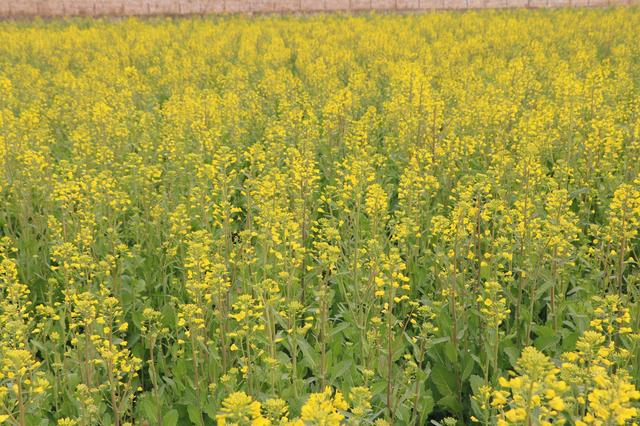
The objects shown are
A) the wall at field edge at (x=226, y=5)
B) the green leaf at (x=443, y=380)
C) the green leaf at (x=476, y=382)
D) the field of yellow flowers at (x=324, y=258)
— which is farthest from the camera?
the wall at field edge at (x=226, y=5)

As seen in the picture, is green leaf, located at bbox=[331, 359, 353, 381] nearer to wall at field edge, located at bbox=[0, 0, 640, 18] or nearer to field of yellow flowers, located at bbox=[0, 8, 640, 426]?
field of yellow flowers, located at bbox=[0, 8, 640, 426]

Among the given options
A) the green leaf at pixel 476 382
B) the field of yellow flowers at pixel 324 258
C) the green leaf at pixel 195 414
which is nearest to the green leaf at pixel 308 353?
the field of yellow flowers at pixel 324 258

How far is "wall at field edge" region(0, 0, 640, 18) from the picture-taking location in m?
25.5

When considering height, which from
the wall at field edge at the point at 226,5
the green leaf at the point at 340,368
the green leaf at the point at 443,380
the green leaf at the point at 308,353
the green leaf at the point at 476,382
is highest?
the wall at field edge at the point at 226,5

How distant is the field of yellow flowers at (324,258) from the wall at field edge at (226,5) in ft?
51.9

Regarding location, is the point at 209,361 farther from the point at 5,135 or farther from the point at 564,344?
the point at 5,135

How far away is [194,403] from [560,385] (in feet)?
7.62

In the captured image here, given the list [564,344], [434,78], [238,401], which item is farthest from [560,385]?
[434,78]

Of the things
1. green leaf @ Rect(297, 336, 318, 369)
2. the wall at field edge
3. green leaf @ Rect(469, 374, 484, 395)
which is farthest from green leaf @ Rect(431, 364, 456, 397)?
the wall at field edge

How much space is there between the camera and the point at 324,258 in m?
3.61

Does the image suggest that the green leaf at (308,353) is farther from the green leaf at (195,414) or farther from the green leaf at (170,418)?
the green leaf at (170,418)

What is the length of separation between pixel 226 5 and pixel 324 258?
2486 cm

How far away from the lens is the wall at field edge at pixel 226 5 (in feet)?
83.5

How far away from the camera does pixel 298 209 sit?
455cm
